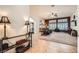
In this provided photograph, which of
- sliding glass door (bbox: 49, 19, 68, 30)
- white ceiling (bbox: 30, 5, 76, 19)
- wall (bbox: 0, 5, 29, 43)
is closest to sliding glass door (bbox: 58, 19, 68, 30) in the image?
sliding glass door (bbox: 49, 19, 68, 30)

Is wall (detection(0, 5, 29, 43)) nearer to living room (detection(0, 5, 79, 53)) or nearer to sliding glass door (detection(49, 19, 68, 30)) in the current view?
living room (detection(0, 5, 79, 53))

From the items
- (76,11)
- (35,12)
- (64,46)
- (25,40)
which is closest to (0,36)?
(25,40)

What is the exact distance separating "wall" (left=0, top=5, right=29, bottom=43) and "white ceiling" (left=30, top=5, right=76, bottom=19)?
145 millimetres

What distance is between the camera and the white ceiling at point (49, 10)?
154cm

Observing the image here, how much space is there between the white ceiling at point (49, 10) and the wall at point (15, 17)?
0.14 meters

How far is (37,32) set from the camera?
1650 mm

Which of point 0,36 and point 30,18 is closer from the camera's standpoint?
point 0,36

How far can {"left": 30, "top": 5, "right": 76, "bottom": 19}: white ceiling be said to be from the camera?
1.54m

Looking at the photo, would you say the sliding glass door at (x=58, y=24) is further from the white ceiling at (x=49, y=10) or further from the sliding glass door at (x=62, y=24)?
the white ceiling at (x=49, y=10)

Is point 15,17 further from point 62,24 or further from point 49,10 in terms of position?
point 62,24

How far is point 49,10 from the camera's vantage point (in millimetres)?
1596

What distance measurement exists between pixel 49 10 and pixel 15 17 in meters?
0.62
